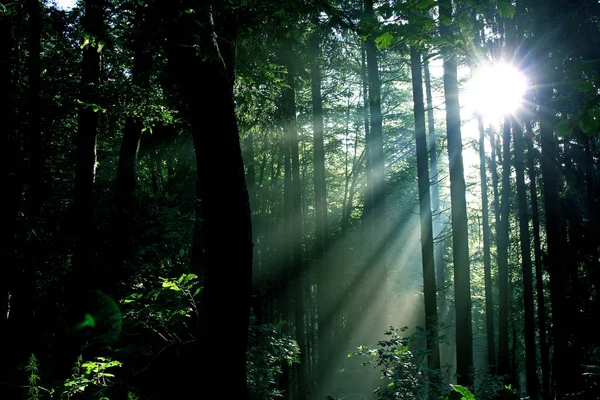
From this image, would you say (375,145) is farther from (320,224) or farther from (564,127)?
(564,127)

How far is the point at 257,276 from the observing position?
19312 mm

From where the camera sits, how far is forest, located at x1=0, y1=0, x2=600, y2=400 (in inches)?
118

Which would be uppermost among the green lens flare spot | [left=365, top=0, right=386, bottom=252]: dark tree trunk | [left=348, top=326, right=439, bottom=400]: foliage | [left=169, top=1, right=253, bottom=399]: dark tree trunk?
[left=365, top=0, right=386, bottom=252]: dark tree trunk

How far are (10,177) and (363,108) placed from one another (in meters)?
15.6

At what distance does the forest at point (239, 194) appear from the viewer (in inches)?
118

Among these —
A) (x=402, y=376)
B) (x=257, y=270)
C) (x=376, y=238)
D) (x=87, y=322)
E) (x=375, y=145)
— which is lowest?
(x=402, y=376)

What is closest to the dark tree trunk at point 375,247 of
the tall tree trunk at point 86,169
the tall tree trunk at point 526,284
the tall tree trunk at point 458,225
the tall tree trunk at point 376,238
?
the tall tree trunk at point 376,238

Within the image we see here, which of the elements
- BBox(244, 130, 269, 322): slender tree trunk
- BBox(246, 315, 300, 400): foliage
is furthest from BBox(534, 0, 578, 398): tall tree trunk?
BBox(244, 130, 269, 322): slender tree trunk

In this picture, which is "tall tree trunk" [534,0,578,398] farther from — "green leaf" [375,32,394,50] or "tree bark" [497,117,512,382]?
"tree bark" [497,117,512,382]

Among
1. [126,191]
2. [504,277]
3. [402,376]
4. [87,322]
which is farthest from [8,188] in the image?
[504,277]

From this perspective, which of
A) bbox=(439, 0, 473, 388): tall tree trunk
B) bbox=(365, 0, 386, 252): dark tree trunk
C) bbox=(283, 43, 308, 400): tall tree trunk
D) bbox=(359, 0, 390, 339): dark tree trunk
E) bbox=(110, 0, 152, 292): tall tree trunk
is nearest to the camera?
bbox=(110, 0, 152, 292): tall tree trunk

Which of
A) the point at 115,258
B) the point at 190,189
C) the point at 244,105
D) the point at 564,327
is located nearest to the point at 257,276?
the point at 190,189

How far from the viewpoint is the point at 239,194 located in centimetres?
304

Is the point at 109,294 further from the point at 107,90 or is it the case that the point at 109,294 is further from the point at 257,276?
the point at 257,276
